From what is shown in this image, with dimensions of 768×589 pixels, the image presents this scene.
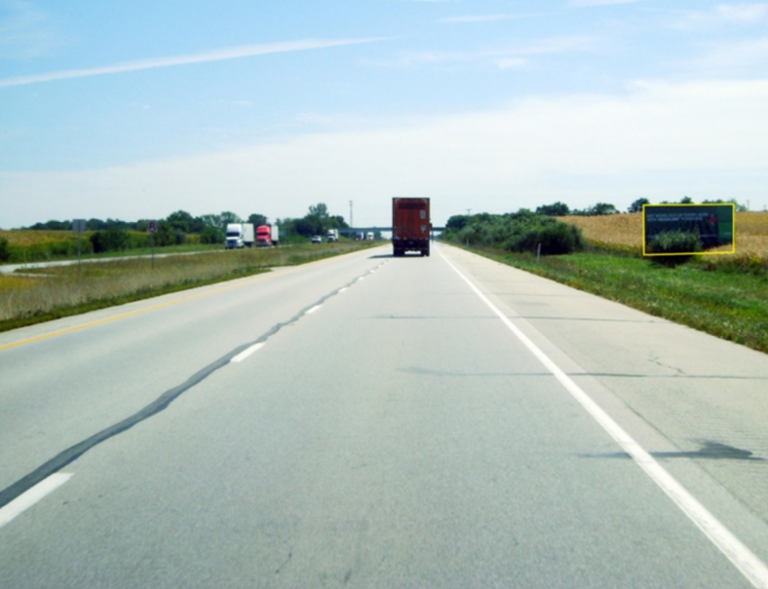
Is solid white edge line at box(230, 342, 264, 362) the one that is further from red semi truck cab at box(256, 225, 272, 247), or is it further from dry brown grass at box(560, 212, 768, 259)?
red semi truck cab at box(256, 225, 272, 247)

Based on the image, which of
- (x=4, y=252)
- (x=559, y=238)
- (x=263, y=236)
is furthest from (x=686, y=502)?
(x=263, y=236)

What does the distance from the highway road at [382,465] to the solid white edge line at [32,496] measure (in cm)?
2

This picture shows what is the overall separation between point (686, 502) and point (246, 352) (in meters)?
8.24

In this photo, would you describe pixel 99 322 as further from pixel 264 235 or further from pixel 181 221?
pixel 181 221

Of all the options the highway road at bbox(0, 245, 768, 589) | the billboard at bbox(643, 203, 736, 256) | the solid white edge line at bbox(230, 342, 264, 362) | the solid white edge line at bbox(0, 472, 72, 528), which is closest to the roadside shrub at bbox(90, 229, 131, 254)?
the billboard at bbox(643, 203, 736, 256)

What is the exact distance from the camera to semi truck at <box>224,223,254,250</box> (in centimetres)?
10306

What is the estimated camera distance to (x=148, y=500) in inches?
223

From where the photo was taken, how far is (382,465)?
655cm

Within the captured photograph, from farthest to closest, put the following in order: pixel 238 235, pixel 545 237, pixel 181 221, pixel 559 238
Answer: pixel 181 221, pixel 238 235, pixel 545 237, pixel 559 238

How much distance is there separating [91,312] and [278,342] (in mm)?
8636

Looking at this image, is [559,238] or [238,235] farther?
[238,235]

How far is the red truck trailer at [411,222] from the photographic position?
198 ft

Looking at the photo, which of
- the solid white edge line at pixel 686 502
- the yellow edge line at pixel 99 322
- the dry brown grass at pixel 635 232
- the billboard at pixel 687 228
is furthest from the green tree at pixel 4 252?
the solid white edge line at pixel 686 502

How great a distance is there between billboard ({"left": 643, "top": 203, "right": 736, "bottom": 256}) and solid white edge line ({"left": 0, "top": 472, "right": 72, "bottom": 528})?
4507cm
